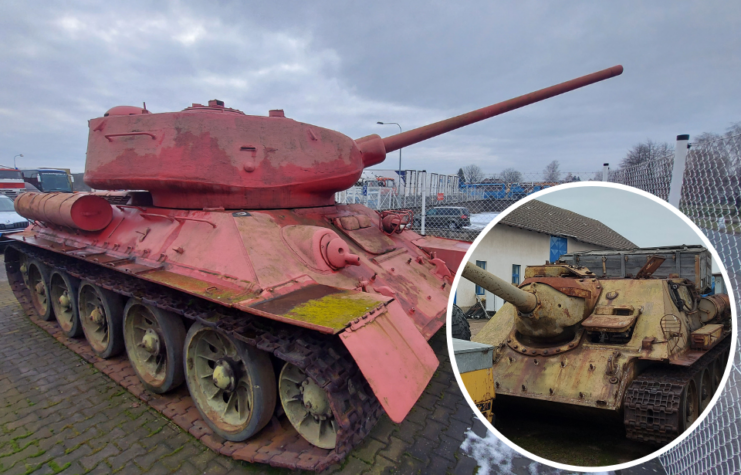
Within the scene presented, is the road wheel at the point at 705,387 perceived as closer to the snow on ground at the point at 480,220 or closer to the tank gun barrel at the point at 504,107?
the snow on ground at the point at 480,220

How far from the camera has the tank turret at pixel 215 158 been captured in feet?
14.3

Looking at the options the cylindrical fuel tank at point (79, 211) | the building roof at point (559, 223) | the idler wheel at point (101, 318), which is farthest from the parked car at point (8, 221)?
the building roof at point (559, 223)

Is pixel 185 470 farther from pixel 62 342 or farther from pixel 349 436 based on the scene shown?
pixel 62 342

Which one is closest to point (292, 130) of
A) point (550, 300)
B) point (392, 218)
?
point (392, 218)

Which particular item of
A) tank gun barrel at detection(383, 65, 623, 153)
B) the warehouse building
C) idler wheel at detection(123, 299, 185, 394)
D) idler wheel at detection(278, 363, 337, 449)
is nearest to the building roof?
the warehouse building

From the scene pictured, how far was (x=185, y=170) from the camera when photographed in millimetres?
4328

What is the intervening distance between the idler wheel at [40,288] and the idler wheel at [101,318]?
4.64 feet

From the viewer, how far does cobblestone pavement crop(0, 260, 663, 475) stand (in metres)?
3.35

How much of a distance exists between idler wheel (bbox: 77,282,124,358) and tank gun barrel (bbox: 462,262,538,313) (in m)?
4.69

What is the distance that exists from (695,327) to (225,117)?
516cm

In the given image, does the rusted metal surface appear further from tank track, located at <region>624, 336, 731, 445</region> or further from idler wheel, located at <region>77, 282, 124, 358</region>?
idler wheel, located at <region>77, 282, 124, 358</region>

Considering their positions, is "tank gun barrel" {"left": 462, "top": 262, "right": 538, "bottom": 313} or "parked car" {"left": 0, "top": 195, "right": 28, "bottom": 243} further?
"parked car" {"left": 0, "top": 195, "right": 28, "bottom": 243}

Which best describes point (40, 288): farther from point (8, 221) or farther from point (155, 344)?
point (8, 221)

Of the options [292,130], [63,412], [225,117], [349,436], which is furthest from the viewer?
[292,130]
